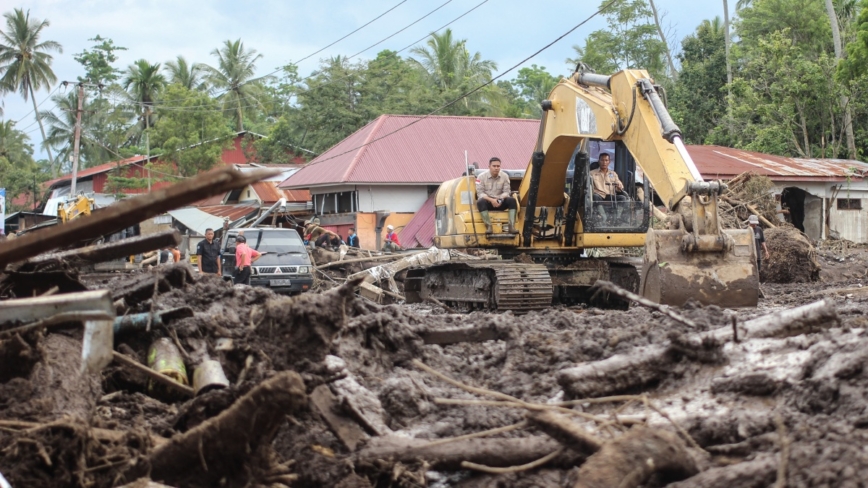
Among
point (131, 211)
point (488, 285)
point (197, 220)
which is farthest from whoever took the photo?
point (197, 220)

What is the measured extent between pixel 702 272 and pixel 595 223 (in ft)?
11.8

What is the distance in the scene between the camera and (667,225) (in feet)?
35.5

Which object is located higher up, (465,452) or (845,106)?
(845,106)

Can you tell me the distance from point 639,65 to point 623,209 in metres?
44.5

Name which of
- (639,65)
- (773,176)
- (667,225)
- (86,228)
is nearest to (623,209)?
(667,225)

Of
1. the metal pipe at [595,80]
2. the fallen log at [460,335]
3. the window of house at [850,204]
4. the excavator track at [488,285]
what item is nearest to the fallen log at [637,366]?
the fallen log at [460,335]

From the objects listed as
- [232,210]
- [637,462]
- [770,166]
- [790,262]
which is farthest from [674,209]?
[232,210]

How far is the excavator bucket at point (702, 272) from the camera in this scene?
399 inches

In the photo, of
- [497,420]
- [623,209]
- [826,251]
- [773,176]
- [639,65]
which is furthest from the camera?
[639,65]

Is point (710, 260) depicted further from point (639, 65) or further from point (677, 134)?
point (639, 65)

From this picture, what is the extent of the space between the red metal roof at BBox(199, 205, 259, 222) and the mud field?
109 feet

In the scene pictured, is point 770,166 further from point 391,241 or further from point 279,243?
point 279,243

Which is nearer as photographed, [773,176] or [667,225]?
[667,225]

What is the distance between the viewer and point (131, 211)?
4043mm
